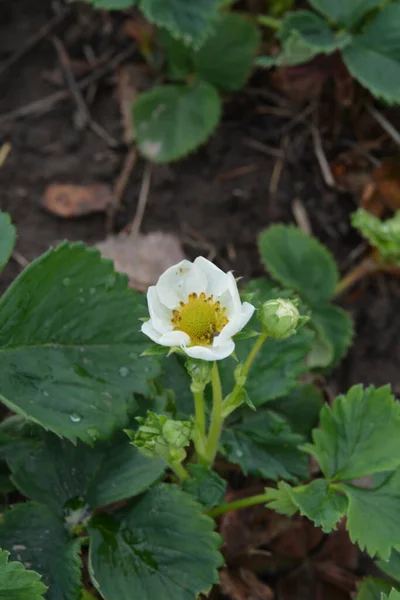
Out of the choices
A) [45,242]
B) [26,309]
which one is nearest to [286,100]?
[45,242]

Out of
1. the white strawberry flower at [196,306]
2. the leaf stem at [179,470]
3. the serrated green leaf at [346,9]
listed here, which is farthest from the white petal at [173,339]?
the serrated green leaf at [346,9]

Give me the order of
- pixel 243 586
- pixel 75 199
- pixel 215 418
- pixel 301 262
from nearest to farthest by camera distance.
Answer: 1. pixel 215 418
2. pixel 243 586
3. pixel 301 262
4. pixel 75 199

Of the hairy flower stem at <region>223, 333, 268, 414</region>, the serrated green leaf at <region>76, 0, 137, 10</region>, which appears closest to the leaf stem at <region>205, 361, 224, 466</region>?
the hairy flower stem at <region>223, 333, 268, 414</region>

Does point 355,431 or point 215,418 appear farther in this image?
point 355,431

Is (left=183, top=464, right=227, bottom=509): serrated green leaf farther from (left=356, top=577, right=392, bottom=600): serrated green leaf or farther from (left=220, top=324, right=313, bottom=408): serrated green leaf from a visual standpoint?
(left=356, top=577, right=392, bottom=600): serrated green leaf

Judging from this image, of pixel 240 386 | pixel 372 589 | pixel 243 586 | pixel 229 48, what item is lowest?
pixel 243 586

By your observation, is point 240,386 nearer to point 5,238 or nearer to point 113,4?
point 5,238

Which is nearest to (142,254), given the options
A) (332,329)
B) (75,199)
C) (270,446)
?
(75,199)
